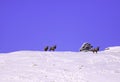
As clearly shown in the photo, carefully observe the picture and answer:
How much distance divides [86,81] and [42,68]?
199 inches

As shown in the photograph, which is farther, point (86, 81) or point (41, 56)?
point (41, 56)

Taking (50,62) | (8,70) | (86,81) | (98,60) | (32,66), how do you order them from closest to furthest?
(86,81) → (8,70) → (32,66) → (50,62) → (98,60)

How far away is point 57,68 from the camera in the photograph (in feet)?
83.8

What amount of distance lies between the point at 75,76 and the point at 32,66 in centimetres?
488

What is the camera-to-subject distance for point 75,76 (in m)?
22.6

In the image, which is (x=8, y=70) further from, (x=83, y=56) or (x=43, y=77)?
(x=83, y=56)

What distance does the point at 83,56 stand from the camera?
32625 mm

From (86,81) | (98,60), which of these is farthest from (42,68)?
(98,60)

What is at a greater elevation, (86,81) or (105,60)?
(105,60)

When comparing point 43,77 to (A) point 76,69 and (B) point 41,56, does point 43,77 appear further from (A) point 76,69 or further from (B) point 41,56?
(B) point 41,56

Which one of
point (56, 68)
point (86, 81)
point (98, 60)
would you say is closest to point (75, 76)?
point (86, 81)

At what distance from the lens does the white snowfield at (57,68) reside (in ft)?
71.6

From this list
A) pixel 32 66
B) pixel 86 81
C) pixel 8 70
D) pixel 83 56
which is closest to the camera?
pixel 86 81

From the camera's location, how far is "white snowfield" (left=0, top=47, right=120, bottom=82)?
21.8m
